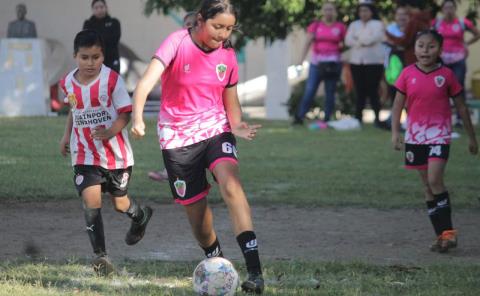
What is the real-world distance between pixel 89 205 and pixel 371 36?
9773 millimetres

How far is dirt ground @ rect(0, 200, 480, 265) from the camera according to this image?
7.23 meters

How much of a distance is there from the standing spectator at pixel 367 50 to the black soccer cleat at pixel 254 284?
1039cm

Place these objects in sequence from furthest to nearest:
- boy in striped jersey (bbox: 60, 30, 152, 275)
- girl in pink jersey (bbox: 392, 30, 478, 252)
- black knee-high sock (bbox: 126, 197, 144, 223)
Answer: girl in pink jersey (bbox: 392, 30, 478, 252), black knee-high sock (bbox: 126, 197, 144, 223), boy in striped jersey (bbox: 60, 30, 152, 275)

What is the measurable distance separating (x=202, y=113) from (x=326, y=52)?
1035cm

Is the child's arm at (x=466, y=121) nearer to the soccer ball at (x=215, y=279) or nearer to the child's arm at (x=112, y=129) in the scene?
the child's arm at (x=112, y=129)

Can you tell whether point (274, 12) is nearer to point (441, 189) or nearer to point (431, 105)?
point (431, 105)

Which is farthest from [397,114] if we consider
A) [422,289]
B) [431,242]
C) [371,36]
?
[371,36]

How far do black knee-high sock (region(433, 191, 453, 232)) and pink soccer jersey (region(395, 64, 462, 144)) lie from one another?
390 mm

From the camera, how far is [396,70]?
579 inches

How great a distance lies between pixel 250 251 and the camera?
230 inches

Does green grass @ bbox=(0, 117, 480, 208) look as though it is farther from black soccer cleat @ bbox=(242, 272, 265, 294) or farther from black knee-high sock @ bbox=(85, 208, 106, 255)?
black soccer cleat @ bbox=(242, 272, 265, 294)

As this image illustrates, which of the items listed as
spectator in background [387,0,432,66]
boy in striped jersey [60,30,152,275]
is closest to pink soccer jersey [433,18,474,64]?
spectator in background [387,0,432,66]

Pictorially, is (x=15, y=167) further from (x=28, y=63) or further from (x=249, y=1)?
(x=28, y=63)

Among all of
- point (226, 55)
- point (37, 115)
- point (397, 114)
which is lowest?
point (37, 115)
